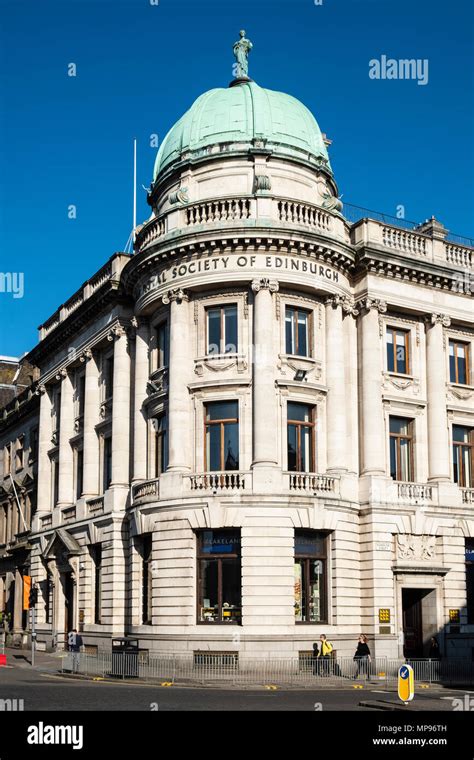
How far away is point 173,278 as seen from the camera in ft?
135

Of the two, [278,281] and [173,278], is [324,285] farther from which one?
[173,278]

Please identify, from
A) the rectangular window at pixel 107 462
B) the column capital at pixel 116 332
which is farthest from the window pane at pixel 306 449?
the rectangular window at pixel 107 462

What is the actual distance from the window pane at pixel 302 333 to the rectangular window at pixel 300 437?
2.46 meters

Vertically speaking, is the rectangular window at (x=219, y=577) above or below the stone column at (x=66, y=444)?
below

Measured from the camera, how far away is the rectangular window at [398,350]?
4341cm

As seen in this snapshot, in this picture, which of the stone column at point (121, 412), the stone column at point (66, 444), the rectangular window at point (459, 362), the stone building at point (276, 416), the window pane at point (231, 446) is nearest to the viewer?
the stone building at point (276, 416)

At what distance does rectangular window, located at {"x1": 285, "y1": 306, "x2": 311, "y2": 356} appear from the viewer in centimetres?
4062

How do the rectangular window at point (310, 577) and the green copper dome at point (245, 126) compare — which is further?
the green copper dome at point (245, 126)

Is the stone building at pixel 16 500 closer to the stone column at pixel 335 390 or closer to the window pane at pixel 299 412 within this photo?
the window pane at pixel 299 412

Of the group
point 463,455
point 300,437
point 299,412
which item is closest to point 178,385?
point 299,412

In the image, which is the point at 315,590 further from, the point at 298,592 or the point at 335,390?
the point at 335,390

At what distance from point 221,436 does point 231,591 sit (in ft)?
21.1

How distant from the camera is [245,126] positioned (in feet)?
149
